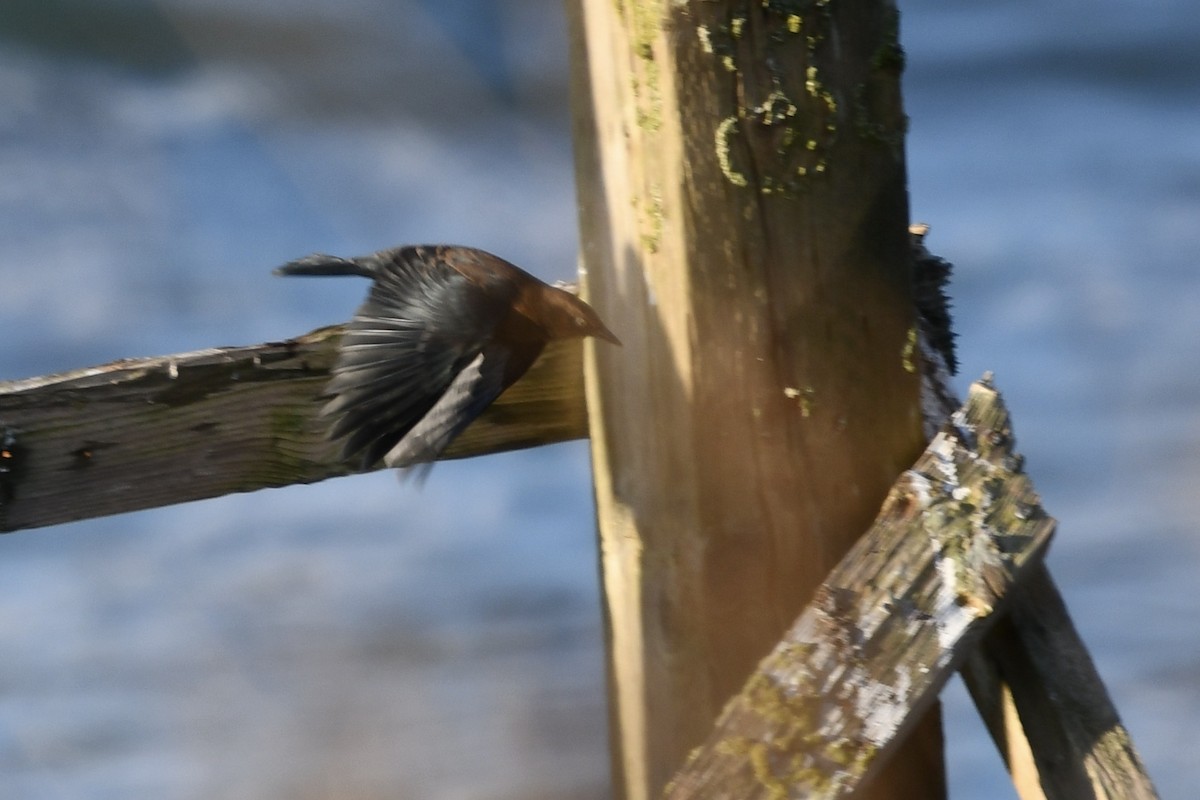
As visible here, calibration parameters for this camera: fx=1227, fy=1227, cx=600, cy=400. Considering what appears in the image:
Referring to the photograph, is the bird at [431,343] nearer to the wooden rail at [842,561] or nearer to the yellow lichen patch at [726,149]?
the wooden rail at [842,561]

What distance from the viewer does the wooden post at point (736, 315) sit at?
1.18 m

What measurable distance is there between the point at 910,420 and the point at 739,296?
0.83ft

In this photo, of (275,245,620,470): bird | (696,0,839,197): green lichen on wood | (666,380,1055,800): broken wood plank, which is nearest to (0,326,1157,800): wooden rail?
(666,380,1055,800): broken wood plank

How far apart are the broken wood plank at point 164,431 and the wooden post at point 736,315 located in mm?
340

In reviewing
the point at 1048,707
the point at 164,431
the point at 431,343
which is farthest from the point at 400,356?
the point at 1048,707

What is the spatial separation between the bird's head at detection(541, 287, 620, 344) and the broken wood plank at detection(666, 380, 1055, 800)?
0.35 m

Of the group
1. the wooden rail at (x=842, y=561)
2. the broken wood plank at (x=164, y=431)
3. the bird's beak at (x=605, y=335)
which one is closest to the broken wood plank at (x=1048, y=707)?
the wooden rail at (x=842, y=561)

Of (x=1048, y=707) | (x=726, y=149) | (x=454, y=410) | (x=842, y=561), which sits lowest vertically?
(x=1048, y=707)

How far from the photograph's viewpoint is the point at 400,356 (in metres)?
1.24

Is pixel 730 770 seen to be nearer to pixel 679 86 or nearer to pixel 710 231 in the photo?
pixel 710 231

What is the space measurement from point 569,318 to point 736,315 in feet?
0.60

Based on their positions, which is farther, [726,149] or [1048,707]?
[1048,707]

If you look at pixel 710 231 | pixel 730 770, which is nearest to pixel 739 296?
pixel 710 231

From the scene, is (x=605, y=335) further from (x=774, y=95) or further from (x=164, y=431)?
(x=164, y=431)
